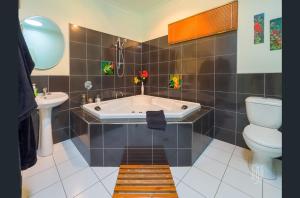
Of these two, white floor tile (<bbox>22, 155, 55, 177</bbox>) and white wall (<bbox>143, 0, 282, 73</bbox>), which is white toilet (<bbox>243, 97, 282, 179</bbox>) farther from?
white floor tile (<bbox>22, 155, 55, 177</bbox>)

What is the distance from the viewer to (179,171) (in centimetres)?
161

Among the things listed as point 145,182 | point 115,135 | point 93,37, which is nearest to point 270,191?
point 145,182

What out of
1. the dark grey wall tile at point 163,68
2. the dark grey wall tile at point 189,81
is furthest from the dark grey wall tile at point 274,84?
the dark grey wall tile at point 163,68

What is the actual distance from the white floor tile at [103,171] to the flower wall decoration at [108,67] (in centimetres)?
172

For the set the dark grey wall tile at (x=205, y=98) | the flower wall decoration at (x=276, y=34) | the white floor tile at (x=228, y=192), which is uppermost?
the flower wall decoration at (x=276, y=34)

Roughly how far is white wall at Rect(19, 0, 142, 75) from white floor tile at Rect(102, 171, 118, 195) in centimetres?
167

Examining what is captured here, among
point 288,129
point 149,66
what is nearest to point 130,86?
point 149,66

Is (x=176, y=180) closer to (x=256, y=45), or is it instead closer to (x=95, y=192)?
(x=95, y=192)

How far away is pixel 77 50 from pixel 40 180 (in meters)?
1.84

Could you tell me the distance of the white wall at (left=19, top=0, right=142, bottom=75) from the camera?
2.00 meters

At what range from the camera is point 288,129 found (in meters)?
0.43

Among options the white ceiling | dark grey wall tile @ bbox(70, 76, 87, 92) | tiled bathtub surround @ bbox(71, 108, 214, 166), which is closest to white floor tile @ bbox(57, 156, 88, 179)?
tiled bathtub surround @ bbox(71, 108, 214, 166)

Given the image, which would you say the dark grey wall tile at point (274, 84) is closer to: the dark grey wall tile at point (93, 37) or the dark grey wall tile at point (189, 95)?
the dark grey wall tile at point (189, 95)

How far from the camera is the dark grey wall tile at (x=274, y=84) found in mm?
1767
